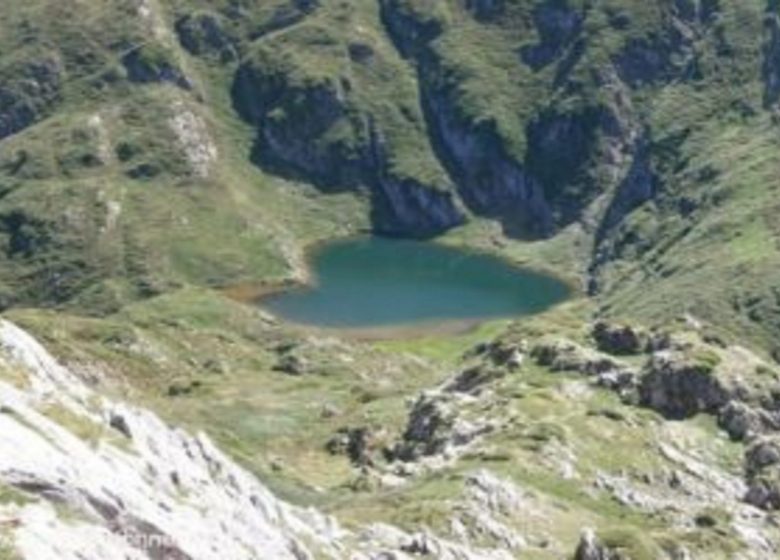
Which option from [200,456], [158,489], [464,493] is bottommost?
[464,493]

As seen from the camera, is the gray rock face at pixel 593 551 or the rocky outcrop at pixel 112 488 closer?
the rocky outcrop at pixel 112 488

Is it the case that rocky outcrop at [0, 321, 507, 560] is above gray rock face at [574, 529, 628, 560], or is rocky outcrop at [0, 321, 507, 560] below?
above

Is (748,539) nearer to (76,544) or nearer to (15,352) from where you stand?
(15,352)

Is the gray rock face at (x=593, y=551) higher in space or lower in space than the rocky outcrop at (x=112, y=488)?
lower

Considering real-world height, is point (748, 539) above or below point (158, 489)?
below

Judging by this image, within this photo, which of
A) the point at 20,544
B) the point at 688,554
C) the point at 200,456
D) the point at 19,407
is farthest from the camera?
the point at 688,554

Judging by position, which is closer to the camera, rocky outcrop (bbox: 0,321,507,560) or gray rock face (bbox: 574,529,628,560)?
rocky outcrop (bbox: 0,321,507,560)

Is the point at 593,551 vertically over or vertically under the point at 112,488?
under

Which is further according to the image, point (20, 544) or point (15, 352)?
point (15, 352)

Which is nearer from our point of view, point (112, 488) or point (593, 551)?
point (112, 488)

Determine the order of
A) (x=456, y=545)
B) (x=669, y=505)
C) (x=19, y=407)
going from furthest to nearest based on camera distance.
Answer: (x=669, y=505) → (x=456, y=545) → (x=19, y=407)

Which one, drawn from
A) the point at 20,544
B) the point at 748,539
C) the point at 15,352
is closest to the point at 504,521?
the point at 748,539
